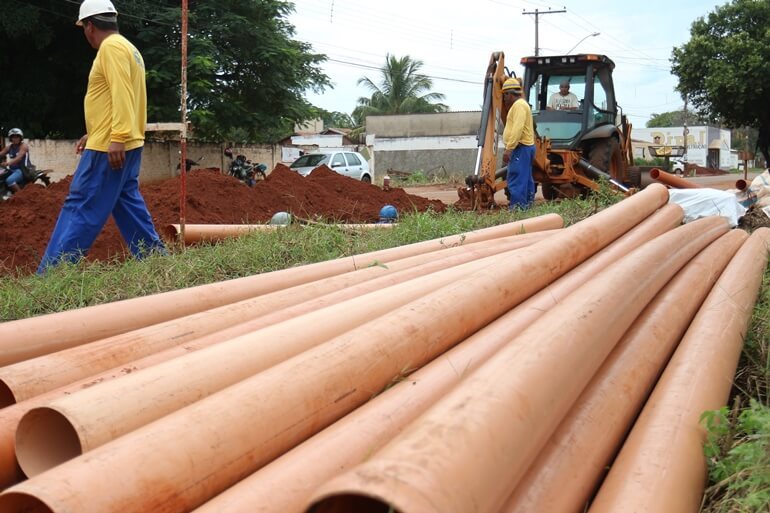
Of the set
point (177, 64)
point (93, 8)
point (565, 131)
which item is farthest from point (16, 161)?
point (565, 131)

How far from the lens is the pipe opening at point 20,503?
4.87ft

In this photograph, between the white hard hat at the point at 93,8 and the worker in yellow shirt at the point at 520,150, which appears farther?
the worker in yellow shirt at the point at 520,150

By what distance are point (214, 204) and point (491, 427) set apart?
7357 mm

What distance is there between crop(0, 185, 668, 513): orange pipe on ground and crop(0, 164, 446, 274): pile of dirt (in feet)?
12.8

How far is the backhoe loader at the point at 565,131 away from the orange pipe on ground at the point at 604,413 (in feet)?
19.9

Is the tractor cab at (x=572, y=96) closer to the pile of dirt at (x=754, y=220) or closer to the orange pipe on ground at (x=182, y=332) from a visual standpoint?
the pile of dirt at (x=754, y=220)

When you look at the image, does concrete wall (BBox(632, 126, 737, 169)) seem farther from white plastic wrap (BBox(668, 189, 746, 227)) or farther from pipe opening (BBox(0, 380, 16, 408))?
pipe opening (BBox(0, 380, 16, 408))

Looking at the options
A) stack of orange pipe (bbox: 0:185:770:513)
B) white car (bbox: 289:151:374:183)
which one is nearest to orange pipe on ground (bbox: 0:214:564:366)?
stack of orange pipe (bbox: 0:185:770:513)

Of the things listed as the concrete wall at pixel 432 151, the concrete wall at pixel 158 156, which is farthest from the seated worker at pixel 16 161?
the concrete wall at pixel 432 151

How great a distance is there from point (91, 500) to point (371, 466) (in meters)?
0.59

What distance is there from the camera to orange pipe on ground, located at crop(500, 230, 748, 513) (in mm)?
1851

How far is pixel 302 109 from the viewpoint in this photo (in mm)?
19359

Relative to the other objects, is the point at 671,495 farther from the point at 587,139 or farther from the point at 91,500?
the point at 587,139

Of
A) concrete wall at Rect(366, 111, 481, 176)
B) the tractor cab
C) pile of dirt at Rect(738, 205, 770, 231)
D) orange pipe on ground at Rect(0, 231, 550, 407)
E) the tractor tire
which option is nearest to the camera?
orange pipe on ground at Rect(0, 231, 550, 407)
